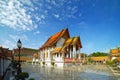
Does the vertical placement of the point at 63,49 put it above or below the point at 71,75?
above

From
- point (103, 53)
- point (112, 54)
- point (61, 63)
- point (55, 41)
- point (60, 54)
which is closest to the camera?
point (61, 63)

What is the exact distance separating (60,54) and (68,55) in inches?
113

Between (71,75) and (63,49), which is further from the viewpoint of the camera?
(63,49)

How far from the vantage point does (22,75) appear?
11.5m

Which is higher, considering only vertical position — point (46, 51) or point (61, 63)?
point (46, 51)

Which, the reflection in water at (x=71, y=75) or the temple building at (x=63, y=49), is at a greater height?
the temple building at (x=63, y=49)

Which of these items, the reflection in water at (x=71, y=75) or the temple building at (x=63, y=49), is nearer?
the reflection in water at (x=71, y=75)

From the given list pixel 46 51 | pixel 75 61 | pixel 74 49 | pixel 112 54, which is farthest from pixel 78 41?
pixel 112 54

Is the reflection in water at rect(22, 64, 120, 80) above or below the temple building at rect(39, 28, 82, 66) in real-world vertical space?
below

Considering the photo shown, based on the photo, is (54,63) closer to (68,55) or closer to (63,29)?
(68,55)

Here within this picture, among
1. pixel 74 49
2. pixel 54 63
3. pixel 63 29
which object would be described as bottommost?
pixel 54 63

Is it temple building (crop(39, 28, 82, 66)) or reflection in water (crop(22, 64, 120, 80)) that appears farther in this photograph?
temple building (crop(39, 28, 82, 66))

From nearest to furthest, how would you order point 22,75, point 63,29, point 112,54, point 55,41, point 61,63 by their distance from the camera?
point 22,75, point 61,63, point 55,41, point 63,29, point 112,54

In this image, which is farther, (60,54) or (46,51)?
Result: (46,51)
